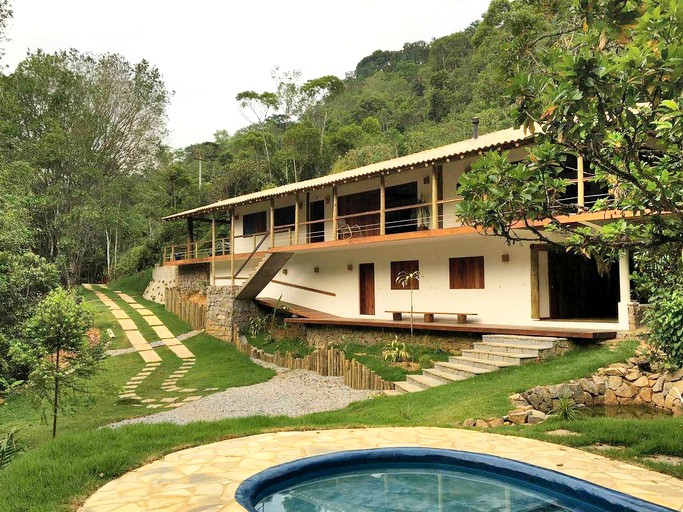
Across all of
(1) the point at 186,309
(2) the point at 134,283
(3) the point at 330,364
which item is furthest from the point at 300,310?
(2) the point at 134,283

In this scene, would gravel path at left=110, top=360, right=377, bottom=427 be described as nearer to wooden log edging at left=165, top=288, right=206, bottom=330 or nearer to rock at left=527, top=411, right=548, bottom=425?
rock at left=527, top=411, right=548, bottom=425

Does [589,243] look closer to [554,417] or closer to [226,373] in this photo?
[554,417]

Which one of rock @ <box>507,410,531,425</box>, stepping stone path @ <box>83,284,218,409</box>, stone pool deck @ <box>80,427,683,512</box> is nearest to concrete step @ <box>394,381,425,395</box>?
rock @ <box>507,410,531,425</box>

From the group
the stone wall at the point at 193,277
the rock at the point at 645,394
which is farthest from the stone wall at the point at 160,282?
the rock at the point at 645,394

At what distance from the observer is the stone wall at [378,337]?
12570mm

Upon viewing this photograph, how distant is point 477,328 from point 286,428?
6.87 m

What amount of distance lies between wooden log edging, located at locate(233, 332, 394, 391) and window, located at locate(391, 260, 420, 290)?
121 inches

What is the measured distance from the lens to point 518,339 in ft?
36.2

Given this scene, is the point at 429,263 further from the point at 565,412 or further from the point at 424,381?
the point at 565,412

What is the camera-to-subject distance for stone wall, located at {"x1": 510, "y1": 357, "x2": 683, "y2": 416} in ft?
26.5

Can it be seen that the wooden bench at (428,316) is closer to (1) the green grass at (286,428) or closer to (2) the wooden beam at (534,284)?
(2) the wooden beam at (534,284)

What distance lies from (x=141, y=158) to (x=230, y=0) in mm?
16230

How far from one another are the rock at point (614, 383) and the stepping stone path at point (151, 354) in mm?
7999

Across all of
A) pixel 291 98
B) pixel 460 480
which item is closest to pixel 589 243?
pixel 460 480
